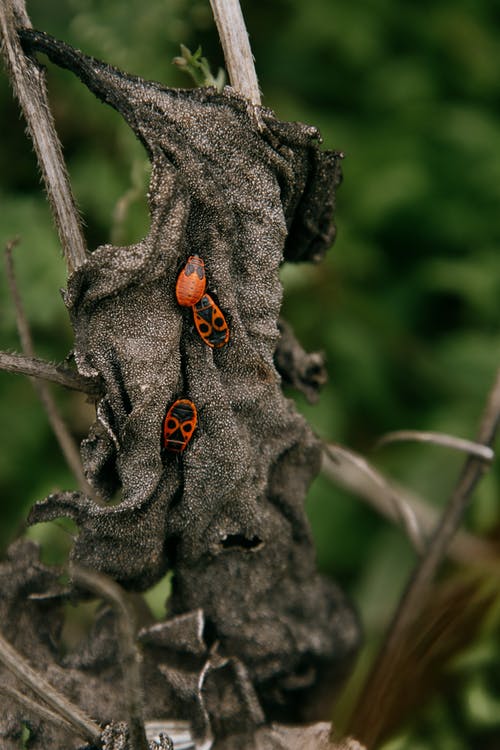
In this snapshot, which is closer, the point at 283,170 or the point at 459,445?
the point at 283,170

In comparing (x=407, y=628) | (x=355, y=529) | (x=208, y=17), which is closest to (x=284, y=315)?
(x=355, y=529)

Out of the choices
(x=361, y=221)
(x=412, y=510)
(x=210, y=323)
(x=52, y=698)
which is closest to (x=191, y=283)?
(x=210, y=323)

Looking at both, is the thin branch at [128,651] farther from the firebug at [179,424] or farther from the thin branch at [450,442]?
the thin branch at [450,442]

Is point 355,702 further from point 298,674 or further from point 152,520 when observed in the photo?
point 152,520

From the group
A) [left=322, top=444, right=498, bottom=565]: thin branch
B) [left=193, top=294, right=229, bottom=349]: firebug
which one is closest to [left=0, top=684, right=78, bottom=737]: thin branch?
[left=193, top=294, right=229, bottom=349]: firebug

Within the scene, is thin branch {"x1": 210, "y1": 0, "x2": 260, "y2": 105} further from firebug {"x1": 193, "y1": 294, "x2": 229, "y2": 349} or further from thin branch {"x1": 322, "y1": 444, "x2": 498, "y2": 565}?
thin branch {"x1": 322, "y1": 444, "x2": 498, "y2": 565}

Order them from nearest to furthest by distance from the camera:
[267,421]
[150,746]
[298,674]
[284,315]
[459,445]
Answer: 1. [150,746]
2. [267,421]
3. [298,674]
4. [459,445]
5. [284,315]
